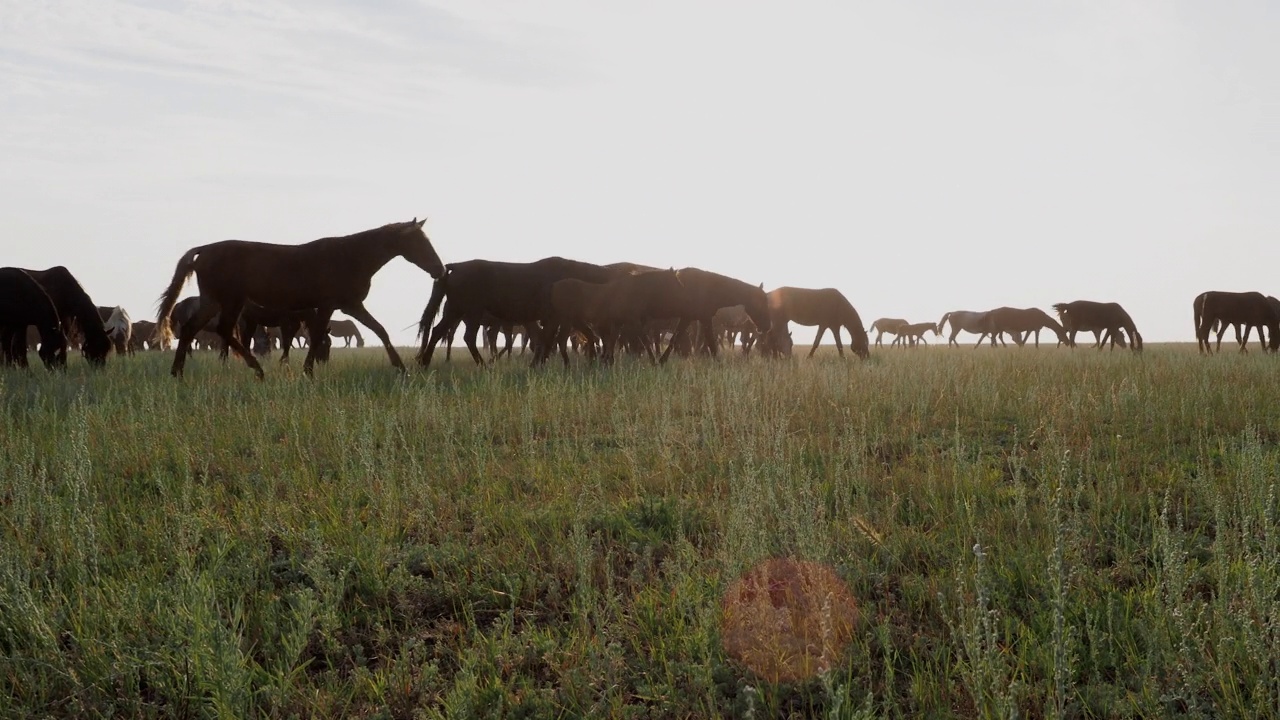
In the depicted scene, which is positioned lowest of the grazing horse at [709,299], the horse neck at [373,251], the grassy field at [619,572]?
the grassy field at [619,572]

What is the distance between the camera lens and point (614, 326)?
16234 mm

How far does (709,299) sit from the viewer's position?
16.6m

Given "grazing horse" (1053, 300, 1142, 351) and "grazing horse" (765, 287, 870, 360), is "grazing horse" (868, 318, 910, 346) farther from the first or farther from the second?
"grazing horse" (765, 287, 870, 360)

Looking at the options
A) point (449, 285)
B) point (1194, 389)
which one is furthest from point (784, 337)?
point (1194, 389)

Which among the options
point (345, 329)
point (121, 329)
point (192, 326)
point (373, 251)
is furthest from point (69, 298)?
point (345, 329)

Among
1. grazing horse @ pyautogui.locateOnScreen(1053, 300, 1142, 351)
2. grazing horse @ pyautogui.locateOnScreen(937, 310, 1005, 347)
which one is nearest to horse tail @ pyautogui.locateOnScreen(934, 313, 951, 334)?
grazing horse @ pyautogui.locateOnScreen(937, 310, 1005, 347)

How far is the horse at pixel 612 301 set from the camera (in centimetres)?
1541

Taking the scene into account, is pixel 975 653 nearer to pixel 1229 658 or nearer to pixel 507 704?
pixel 1229 658

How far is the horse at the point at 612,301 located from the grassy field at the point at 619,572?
843 centimetres

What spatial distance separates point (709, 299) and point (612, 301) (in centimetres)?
195

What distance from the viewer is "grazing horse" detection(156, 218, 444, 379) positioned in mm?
12852

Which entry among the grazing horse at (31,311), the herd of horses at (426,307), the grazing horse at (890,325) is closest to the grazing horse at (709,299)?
the herd of horses at (426,307)

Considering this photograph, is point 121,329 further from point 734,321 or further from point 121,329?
point 734,321

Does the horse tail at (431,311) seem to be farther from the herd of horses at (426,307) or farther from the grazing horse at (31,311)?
the grazing horse at (31,311)
